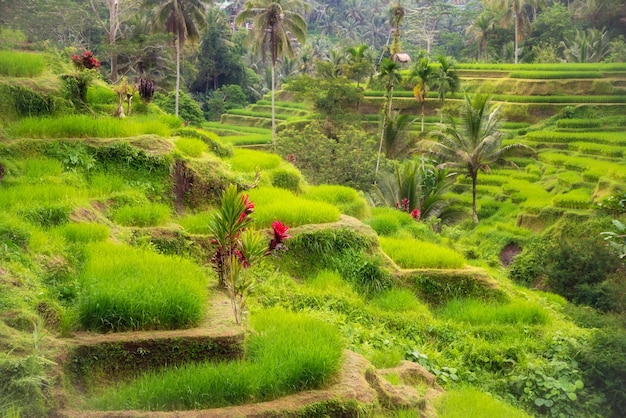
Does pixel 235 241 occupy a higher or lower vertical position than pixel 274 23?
lower

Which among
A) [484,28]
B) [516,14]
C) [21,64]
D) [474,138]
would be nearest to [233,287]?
[21,64]

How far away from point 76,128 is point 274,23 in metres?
19.4

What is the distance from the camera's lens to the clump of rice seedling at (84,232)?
5.58 metres

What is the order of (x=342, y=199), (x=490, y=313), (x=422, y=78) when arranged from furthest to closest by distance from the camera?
(x=422, y=78)
(x=342, y=199)
(x=490, y=313)

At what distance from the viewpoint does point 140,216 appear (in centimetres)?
658

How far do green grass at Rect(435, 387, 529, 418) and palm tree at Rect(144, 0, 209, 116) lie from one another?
20.6 metres

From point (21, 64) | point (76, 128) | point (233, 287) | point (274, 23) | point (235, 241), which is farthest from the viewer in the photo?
point (274, 23)

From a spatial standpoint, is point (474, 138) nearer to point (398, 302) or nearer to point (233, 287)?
point (398, 302)

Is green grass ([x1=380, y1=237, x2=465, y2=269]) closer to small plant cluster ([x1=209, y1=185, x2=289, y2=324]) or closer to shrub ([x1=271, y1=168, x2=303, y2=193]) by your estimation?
shrub ([x1=271, y1=168, x2=303, y2=193])

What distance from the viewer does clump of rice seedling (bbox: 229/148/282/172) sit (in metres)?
9.52

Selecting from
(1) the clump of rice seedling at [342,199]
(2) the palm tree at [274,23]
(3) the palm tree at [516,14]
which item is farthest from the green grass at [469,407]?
(3) the palm tree at [516,14]

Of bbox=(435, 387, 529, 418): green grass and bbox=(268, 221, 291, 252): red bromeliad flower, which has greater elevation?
bbox=(268, 221, 291, 252): red bromeliad flower

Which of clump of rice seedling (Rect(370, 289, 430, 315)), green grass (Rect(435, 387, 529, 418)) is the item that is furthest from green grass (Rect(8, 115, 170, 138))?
green grass (Rect(435, 387, 529, 418))

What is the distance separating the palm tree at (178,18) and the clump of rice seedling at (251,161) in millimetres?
14486
